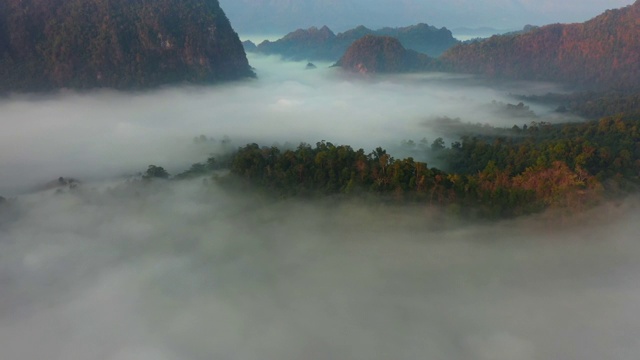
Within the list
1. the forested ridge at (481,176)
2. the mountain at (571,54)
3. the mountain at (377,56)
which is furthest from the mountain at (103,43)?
the mountain at (571,54)

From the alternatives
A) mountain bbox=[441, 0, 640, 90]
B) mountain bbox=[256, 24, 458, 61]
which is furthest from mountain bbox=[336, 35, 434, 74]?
mountain bbox=[256, 24, 458, 61]

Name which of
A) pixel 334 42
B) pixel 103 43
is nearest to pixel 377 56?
pixel 334 42

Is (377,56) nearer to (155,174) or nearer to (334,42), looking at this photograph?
(334,42)

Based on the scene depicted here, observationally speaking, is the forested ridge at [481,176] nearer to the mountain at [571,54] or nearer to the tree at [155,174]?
the tree at [155,174]

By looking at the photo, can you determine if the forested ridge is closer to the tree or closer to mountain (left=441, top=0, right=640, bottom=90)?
the tree

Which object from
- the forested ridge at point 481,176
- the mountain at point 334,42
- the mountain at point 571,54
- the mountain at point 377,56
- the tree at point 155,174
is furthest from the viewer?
the mountain at point 334,42

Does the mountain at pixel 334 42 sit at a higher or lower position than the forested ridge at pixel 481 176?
higher
